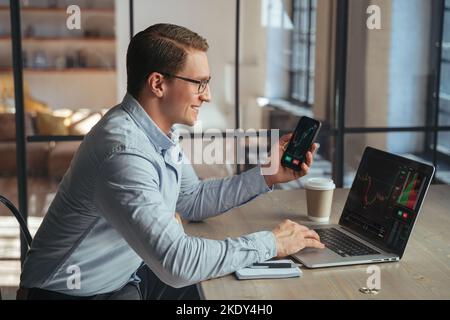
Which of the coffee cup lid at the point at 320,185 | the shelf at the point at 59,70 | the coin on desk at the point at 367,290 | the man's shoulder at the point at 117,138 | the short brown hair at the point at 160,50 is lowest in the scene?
the coin on desk at the point at 367,290

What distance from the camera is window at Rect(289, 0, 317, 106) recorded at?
3.36 meters

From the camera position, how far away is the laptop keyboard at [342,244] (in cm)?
187

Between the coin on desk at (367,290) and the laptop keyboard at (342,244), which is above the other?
the laptop keyboard at (342,244)

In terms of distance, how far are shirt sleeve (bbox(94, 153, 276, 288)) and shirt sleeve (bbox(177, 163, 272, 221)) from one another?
0.44m

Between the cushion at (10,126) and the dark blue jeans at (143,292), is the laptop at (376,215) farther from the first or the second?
the cushion at (10,126)

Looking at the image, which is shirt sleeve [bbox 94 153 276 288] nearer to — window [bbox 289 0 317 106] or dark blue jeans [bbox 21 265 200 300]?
dark blue jeans [bbox 21 265 200 300]

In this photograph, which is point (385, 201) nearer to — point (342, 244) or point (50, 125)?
point (342, 244)

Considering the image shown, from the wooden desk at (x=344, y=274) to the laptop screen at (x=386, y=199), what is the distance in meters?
0.07

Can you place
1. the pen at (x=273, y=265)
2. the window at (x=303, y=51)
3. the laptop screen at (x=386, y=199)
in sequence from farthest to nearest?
the window at (x=303, y=51) < the laptop screen at (x=386, y=199) < the pen at (x=273, y=265)

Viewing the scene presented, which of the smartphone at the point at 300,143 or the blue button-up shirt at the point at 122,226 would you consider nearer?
the blue button-up shirt at the point at 122,226

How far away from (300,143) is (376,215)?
319 mm

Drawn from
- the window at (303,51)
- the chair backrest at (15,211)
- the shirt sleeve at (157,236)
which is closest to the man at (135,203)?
the shirt sleeve at (157,236)

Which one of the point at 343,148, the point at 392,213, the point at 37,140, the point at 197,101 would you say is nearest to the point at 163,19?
the point at 37,140
